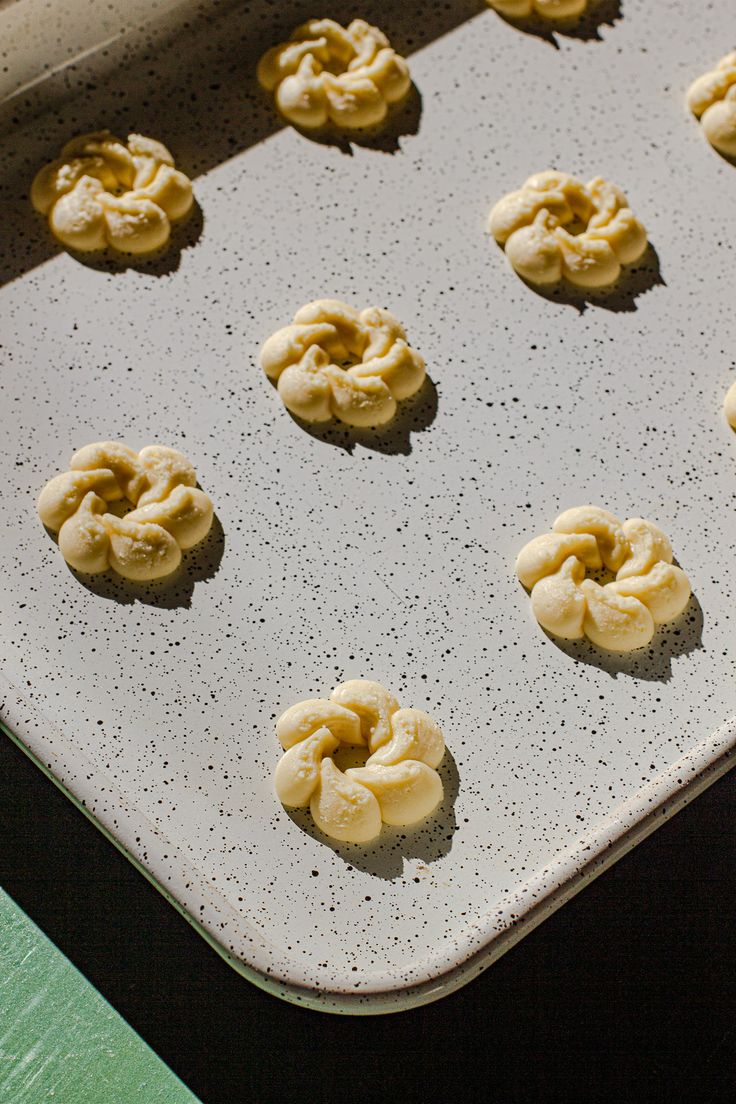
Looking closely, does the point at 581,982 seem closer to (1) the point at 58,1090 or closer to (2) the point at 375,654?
(2) the point at 375,654

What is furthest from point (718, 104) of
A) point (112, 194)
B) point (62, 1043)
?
point (62, 1043)

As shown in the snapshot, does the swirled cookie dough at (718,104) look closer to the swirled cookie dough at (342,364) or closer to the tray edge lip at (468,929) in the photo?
the swirled cookie dough at (342,364)

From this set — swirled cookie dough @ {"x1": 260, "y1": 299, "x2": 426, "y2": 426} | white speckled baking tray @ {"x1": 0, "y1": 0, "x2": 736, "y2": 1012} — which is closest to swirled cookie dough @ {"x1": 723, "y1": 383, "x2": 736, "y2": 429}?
white speckled baking tray @ {"x1": 0, "y1": 0, "x2": 736, "y2": 1012}

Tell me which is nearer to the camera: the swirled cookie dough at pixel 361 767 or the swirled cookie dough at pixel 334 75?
the swirled cookie dough at pixel 361 767

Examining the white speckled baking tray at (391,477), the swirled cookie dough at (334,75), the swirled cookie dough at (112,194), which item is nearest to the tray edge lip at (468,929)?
the white speckled baking tray at (391,477)

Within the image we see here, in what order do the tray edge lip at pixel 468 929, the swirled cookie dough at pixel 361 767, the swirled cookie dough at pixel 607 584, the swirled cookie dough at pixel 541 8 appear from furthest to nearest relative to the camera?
1. the swirled cookie dough at pixel 541 8
2. the swirled cookie dough at pixel 607 584
3. the swirled cookie dough at pixel 361 767
4. the tray edge lip at pixel 468 929

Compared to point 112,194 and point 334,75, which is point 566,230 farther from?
point 112,194
